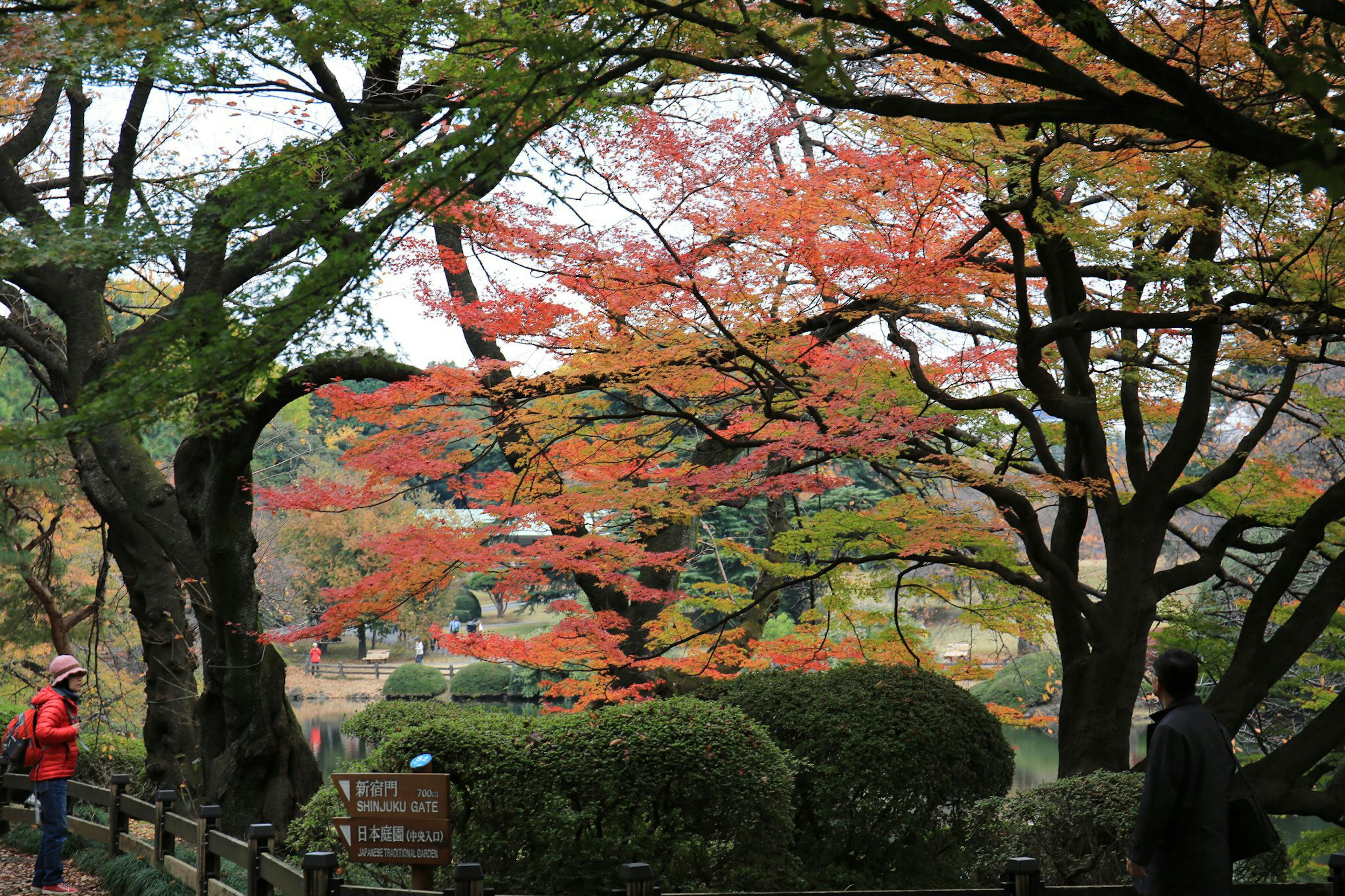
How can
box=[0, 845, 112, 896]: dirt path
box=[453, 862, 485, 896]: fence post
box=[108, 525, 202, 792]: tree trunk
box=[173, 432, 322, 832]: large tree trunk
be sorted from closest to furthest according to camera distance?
box=[453, 862, 485, 896]: fence post < box=[0, 845, 112, 896]: dirt path < box=[173, 432, 322, 832]: large tree trunk < box=[108, 525, 202, 792]: tree trunk

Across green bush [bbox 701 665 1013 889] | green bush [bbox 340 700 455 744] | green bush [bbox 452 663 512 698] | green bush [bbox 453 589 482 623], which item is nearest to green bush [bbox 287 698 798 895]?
green bush [bbox 701 665 1013 889]

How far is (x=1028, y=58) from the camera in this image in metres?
3.77

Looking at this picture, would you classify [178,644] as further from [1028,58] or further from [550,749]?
[1028,58]

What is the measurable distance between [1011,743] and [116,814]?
10514mm

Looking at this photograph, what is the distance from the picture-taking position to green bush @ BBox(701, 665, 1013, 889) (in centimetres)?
693

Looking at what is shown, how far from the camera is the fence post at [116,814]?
791cm

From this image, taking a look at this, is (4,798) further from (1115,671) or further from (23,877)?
(1115,671)

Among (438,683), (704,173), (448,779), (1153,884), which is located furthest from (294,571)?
(1153,884)

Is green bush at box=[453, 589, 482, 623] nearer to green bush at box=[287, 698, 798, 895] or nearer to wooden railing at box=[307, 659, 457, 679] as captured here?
wooden railing at box=[307, 659, 457, 679]

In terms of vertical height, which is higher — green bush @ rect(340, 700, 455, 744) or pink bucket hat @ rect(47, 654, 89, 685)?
pink bucket hat @ rect(47, 654, 89, 685)

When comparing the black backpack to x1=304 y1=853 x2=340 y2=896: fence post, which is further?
the black backpack

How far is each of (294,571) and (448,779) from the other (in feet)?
81.8

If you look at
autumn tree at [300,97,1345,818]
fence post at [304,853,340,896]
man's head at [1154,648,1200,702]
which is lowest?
fence post at [304,853,340,896]

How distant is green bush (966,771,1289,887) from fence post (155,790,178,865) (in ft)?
18.3
